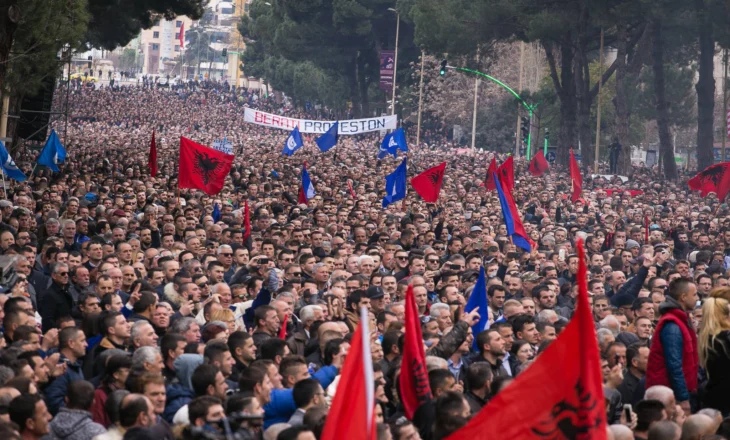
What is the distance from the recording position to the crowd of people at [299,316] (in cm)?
680

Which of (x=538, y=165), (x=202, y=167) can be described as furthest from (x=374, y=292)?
(x=538, y=165)

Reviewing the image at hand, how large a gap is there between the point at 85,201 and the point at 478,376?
42.9 feet

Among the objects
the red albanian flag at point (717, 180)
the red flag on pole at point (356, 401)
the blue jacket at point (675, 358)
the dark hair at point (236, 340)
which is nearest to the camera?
the red flag on pole at point (356, 401)

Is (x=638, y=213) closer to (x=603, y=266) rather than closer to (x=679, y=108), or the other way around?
(x=603, y=266)

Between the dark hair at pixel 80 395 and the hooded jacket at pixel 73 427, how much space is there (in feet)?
1.19

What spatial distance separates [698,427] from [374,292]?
14.3 ft

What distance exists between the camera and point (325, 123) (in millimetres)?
43594

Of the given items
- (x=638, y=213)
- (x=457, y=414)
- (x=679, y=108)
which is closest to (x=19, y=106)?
(x=638, y=213)

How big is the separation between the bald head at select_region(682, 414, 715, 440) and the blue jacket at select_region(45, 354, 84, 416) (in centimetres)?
339

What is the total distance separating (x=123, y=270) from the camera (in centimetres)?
1157

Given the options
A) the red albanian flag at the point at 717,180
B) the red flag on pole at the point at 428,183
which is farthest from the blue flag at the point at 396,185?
the red albanian flag at the point at 717,180

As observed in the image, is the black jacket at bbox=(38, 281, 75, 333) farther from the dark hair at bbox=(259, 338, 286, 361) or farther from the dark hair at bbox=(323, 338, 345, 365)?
the dark hair at bbox=(323, 338, 345, 365)

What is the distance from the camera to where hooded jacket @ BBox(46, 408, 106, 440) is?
6.25 metres

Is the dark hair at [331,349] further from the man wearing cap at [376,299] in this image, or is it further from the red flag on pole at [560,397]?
the red flag on pole at [560,397]
